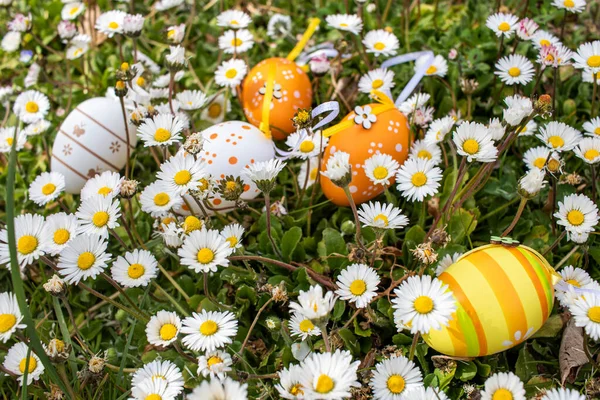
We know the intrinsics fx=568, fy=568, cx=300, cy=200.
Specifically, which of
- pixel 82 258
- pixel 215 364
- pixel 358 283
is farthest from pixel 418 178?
pixel 82 258

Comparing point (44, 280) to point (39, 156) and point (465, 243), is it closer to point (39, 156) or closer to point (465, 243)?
point (39, 156)

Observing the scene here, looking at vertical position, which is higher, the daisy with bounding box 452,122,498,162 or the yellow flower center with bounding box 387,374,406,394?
the daisy with bounding box 452,122,498,162

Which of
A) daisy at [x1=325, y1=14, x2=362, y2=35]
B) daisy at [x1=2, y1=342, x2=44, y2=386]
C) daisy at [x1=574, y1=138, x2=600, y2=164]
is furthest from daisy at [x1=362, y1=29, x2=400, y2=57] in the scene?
daisy at [x1=2, y1=342, x2=44, y2=386]

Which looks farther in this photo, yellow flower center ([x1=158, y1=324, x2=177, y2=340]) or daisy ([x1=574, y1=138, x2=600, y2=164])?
daisy ([x1=574, y1=138, x2=600, y2=164])

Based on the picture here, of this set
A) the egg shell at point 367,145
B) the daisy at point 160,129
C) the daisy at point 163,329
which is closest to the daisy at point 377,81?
the egg shell at point 367,145

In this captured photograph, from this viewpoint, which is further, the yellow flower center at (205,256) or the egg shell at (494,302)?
the yellow flower center at (205,256)

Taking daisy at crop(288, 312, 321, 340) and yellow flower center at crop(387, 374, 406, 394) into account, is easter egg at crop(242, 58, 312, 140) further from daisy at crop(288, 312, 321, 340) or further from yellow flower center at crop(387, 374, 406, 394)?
yellow flower center at crop(387, 374, 406, 394)

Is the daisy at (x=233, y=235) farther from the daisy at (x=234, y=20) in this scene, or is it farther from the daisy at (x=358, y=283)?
the daisy at (x=234, y=20)
